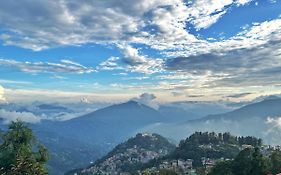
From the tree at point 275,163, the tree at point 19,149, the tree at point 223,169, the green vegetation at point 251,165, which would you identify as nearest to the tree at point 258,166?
the green vegetation at point 251,165

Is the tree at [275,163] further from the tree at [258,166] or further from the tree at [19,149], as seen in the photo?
the tree at [19,149]

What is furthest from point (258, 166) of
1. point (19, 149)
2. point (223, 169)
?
point (19, 149)

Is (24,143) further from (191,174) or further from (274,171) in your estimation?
(191,174)

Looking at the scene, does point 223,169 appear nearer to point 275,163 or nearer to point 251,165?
point 251,165

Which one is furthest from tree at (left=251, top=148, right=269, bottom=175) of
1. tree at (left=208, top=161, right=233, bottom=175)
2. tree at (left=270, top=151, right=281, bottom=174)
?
tree at (left=270, top=151, right=281, bottom=174)

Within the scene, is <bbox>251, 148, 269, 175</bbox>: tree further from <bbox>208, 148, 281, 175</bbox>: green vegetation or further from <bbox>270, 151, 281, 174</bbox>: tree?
<bbox>270, 151, 281, 174</bbox>: tree

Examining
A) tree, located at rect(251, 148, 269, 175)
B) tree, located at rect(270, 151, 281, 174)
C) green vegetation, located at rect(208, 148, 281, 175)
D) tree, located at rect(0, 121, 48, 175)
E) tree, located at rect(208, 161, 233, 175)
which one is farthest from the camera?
tree, located at rect(270, 151, 281, 174)

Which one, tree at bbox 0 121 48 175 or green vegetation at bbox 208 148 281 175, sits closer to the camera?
tree at bbox 0 121 48 175

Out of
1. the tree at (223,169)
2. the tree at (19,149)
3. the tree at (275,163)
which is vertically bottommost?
the tree at (223,169)

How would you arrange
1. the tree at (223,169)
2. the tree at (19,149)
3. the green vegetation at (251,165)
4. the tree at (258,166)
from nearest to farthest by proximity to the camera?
the tree at (19,149) < the tree at (258,166) < the green vegetation at (251,165) < the tree at (223,169)
